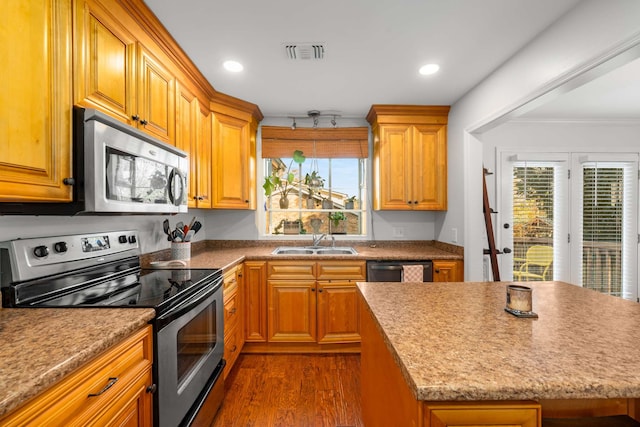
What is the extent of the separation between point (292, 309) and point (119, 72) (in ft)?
7.20

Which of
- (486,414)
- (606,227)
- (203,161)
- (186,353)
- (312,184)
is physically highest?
(203,161)

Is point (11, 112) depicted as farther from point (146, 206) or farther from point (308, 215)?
point (308, 215)

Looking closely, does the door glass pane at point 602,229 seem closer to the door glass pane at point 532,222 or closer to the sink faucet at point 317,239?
the door glass pane at point 532,222

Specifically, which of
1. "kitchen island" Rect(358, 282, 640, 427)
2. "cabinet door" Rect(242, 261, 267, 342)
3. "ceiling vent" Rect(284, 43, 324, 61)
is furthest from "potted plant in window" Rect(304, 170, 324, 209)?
"kitchen island" Rect(358, 282, 640, 427)

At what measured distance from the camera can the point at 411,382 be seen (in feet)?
2.28

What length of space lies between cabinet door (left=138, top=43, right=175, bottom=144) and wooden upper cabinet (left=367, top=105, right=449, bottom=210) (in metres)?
1.96

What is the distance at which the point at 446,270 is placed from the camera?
9.14ft

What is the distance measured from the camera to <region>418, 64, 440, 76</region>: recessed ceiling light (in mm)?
2295

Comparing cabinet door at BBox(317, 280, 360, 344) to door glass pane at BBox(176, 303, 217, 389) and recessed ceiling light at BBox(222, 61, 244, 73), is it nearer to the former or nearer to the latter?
door glass pane at BBox(176, 303, 217, 389)

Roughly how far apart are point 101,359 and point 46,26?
1176 millimetres

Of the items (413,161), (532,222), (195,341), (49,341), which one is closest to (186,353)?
(195,341)

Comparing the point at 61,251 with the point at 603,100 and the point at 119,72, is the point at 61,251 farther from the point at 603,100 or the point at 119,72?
the point at 603,100

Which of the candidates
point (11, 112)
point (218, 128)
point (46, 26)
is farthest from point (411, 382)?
point (218, 128)

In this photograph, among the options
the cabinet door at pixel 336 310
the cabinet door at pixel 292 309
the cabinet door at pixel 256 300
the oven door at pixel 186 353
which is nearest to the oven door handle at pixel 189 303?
the oven door at pixel 186 353
